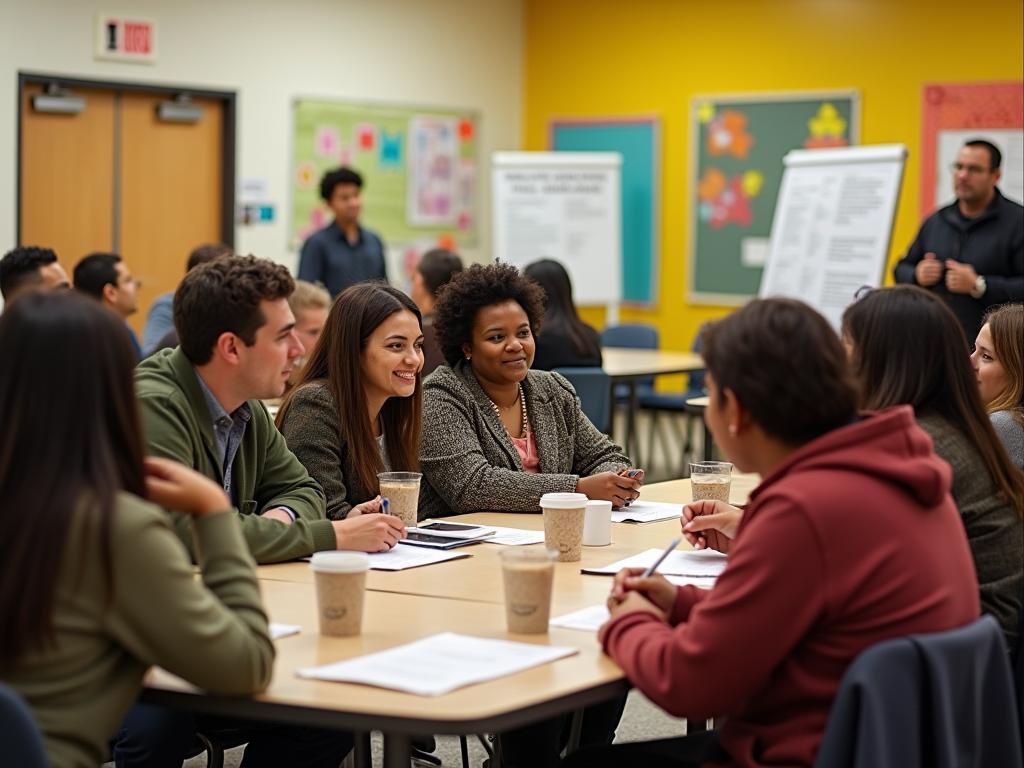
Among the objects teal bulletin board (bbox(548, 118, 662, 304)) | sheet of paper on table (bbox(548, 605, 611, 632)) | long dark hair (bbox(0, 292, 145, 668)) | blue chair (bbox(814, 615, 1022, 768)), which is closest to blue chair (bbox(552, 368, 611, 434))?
sheet of paper on table (bbox(548, 605, 611, 632))

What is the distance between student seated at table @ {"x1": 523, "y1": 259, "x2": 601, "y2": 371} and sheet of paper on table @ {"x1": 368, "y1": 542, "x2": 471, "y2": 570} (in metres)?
2.99

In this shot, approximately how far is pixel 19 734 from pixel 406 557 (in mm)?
1115

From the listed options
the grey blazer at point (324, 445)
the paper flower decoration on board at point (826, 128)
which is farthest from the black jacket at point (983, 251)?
the grey blazer at point (324, 445)

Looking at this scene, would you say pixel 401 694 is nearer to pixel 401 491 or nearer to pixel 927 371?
pixel 401 491

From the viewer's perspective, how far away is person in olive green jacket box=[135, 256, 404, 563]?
7.73 feet

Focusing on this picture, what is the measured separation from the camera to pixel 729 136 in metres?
9.44

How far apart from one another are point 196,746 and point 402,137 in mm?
7342

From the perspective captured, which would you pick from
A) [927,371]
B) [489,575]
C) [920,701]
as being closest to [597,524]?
[489,575]

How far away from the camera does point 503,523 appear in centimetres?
294

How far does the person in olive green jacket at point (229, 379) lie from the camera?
2.36 meters

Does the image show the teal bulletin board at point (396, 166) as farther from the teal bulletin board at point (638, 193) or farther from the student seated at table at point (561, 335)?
the student seated at table at point (561, 335)

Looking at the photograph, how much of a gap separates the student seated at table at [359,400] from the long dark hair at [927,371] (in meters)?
1.09

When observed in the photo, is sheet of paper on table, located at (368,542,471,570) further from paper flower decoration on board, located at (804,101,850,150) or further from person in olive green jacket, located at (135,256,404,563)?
paper flower decoration on board, located at (804,101,850,150)

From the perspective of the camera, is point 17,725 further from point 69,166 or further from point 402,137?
point 402,137
